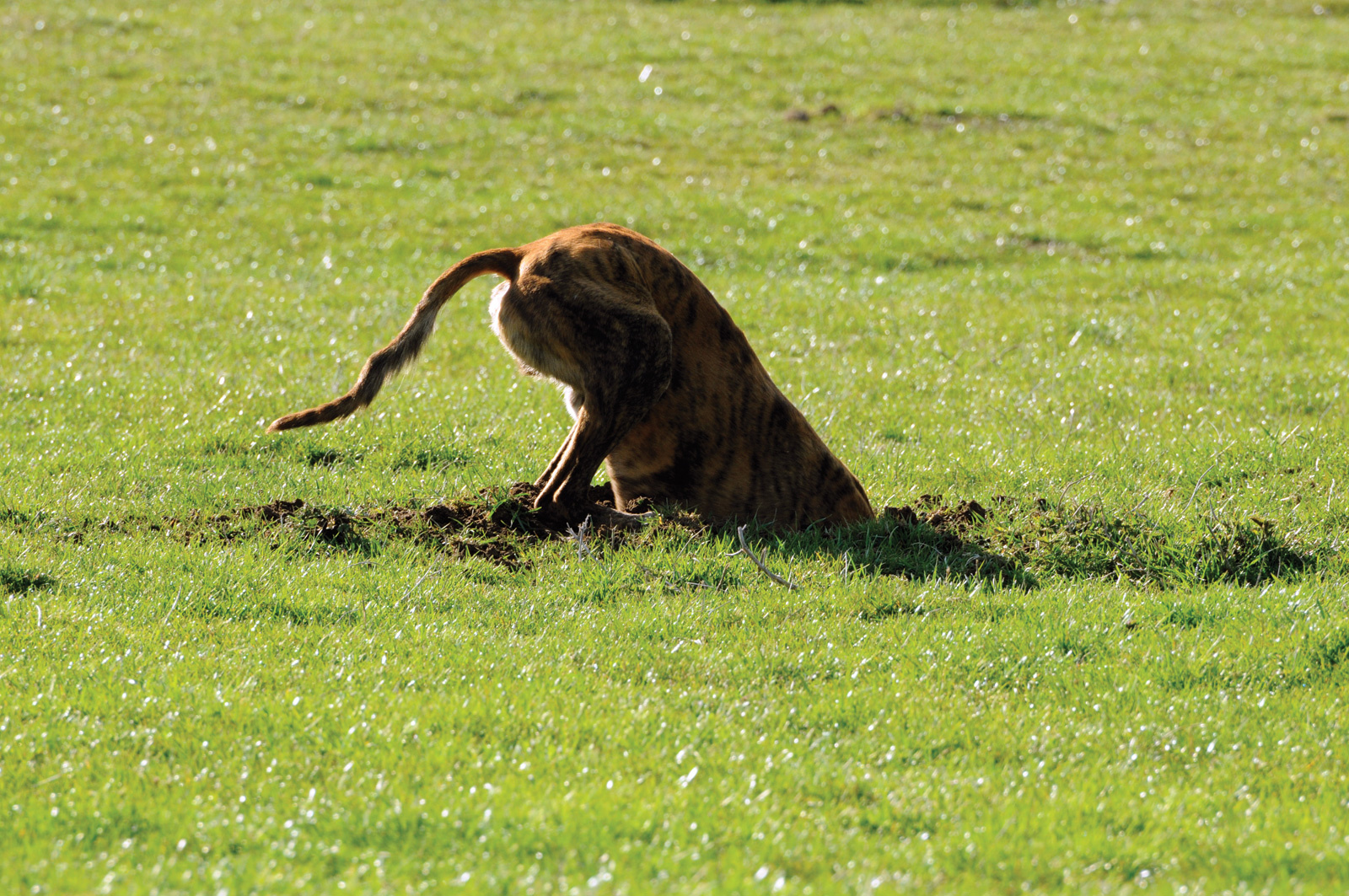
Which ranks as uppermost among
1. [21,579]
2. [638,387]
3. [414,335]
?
[414,335]

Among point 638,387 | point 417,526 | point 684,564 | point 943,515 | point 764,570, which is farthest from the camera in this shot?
point 943,515

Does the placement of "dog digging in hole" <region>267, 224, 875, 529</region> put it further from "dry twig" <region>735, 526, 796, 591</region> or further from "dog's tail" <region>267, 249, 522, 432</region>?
"dry twig" <region>735, 526, 796, 591</region>

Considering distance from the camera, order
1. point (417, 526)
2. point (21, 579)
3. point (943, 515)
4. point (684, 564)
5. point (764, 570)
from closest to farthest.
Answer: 1. point (21, 579)
2. point (764, 570)
3. point (684, 564)
4. point (417, 526)
5. point (943, 515)

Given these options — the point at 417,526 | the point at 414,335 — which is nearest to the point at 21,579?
the point at 417,526

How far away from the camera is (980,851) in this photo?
3293mm

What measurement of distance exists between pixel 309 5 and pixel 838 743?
26.0 metres

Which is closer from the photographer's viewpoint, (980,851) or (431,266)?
(980,851)

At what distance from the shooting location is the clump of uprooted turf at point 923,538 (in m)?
5.68

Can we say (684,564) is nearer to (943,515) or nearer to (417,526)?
(417,526)

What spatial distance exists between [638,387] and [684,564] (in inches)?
33.3

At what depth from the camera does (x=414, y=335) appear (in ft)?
19.0

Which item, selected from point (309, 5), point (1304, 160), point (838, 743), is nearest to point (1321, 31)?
point (1304, 160)

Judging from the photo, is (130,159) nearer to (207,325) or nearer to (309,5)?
(207,325)

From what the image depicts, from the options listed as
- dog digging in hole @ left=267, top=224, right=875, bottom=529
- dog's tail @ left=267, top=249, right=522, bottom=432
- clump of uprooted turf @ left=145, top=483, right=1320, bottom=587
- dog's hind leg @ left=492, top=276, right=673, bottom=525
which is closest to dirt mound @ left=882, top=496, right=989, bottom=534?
clump of uprooted turf @ left=145, top=483, right=1320, bottom=587
